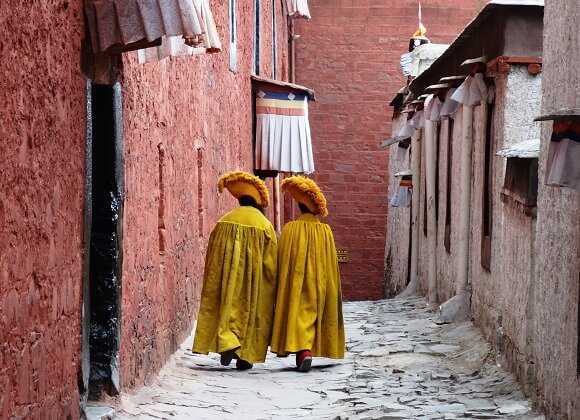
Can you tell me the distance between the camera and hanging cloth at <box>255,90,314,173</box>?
1620 cm

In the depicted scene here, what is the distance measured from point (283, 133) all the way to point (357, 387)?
7790mm

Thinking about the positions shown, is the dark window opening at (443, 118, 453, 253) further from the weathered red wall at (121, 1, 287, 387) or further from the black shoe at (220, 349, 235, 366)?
the black shoe at (220, 349, 235, 366)

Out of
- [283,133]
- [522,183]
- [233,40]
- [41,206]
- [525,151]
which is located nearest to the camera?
[41,206]

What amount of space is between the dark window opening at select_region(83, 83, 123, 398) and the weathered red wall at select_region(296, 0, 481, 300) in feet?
55.6

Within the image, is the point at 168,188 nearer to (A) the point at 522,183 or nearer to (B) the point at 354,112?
(A) the point at 522,183

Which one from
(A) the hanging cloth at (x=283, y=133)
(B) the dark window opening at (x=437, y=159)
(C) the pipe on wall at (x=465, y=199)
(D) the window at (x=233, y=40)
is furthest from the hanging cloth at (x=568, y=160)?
(A) the hanging cloth at (x=283, y=133)

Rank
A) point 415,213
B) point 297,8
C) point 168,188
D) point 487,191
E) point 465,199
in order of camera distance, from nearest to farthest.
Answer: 1. point 168,188
2. point 487,191
3. point 465,199
4. point 415,213
5. point 297,8

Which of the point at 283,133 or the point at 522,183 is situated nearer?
the point at 522,183

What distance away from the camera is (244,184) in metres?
9.82

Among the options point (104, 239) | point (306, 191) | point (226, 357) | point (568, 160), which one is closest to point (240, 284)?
point (226, 357)

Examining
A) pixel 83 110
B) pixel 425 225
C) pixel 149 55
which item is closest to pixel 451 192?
pixel 425 225

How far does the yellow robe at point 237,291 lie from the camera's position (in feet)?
31.2

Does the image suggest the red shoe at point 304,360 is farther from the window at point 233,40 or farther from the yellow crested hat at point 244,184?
the window at point 233,40

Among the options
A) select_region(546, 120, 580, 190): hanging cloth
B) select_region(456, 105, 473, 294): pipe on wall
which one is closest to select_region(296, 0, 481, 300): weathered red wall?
select_region(456, 105, 473, 294): pipe on wall
